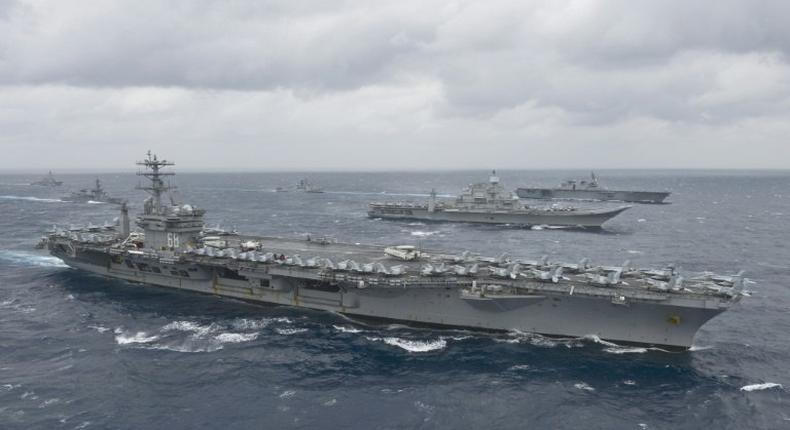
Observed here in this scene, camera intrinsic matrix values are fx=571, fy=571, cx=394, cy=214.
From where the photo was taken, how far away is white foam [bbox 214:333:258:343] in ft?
83.3

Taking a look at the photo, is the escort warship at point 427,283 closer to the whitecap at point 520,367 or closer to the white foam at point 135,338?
the whitecap at point 520,367

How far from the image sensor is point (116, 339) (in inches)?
1008

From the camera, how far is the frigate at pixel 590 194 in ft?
341

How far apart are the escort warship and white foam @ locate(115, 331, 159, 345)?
17.3 feet

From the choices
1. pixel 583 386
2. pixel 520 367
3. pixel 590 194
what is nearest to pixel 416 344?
pixel 520 367

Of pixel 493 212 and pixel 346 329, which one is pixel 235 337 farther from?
pixel 493 212

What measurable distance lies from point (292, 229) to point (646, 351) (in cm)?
4581

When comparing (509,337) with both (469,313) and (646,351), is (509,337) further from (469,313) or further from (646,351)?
(646,351)

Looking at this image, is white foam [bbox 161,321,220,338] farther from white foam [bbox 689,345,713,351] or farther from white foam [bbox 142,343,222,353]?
white foam [bbox 689,345,713,351]

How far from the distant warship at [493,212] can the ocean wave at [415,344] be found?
46.8 m

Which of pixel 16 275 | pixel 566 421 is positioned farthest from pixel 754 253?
pixel 16 275

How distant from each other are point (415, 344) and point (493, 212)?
1897 inches

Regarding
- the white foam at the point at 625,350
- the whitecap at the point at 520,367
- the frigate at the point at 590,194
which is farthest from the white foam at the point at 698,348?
the frigate at the point at 590,194

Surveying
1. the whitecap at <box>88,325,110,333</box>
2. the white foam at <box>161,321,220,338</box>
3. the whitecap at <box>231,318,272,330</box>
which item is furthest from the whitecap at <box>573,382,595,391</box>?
the whitecap at <box>88,325,110,333</box>
